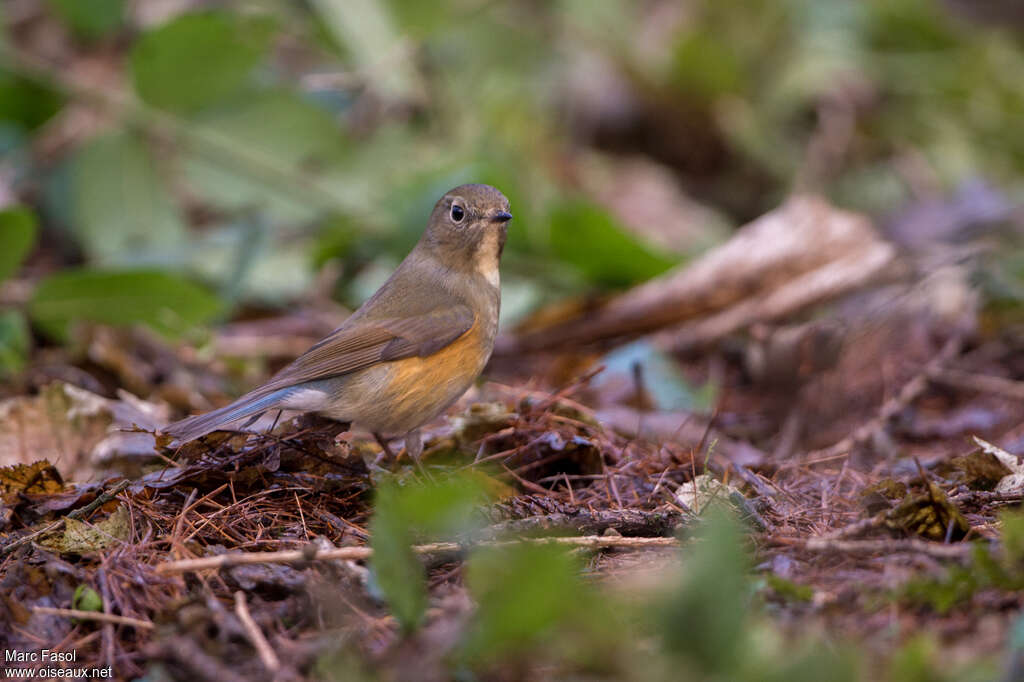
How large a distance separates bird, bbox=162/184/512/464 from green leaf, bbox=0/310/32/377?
4.72ft

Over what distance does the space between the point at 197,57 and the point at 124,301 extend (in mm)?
1768

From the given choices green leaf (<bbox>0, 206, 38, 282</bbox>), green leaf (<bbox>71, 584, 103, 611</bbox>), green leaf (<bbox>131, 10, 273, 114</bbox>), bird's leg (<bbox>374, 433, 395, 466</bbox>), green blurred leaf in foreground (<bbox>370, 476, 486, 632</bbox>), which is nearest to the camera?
green blurred leaf in foreground (<bbox>370, 476, 486, 632</bbox>)

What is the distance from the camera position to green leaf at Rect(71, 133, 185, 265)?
6285 millimetres

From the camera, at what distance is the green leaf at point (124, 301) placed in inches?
197

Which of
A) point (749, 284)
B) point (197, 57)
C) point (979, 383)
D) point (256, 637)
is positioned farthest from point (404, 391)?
point (197, 57)

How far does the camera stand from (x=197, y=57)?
6.04 m

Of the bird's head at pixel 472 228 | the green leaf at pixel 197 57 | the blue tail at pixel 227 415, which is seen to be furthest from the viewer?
the green leaf at pixel 197 57

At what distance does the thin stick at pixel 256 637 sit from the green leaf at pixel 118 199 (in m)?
4.21

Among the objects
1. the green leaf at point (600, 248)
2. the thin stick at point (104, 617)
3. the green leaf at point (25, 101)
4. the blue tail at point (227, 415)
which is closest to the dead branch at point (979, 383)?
the green leaf at point (600, 248)

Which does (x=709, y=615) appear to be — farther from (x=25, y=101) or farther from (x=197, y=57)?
(x=25, y=101)

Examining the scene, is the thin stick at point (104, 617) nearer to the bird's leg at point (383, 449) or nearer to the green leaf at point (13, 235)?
the bird's leg at point (383, 449)

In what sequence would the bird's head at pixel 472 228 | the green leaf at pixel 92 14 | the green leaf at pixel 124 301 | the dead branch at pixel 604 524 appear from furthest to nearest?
1. the green leaf at pixel 92 14
2. the green leaf at pixel 124 301
3. the bird's head at pixel 472 228
4. the dead branch at pixel 604 524

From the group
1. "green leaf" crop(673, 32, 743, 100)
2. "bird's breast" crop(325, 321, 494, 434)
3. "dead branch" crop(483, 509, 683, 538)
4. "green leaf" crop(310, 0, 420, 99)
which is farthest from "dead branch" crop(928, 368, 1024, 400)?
"green leaf" crop(310, 0, 420, 99)

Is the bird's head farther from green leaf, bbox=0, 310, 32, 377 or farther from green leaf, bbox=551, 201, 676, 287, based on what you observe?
green leaf, bbox=0, 310, 32, 377
